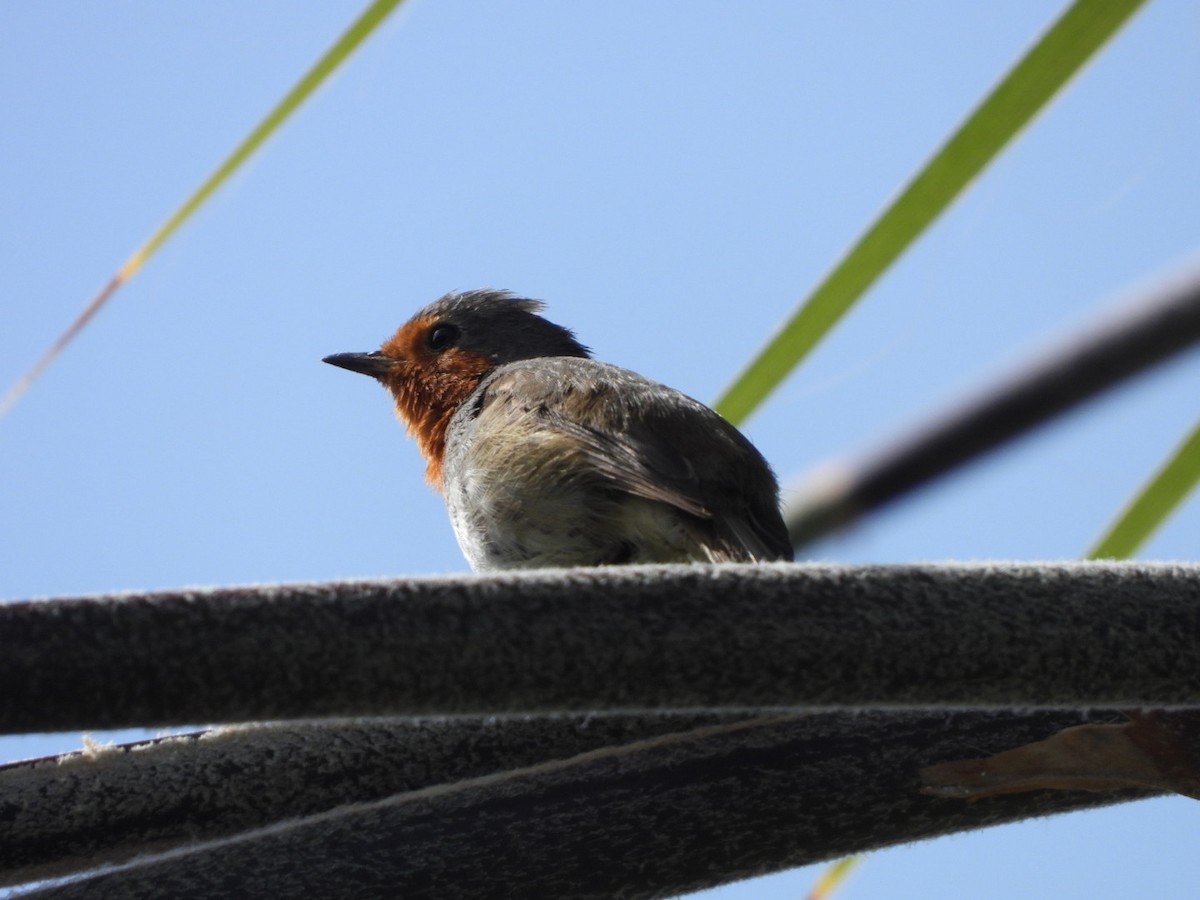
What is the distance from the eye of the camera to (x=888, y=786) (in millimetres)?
1262

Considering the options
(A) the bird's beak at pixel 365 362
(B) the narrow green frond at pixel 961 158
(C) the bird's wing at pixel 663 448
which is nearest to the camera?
(B) the narrow green frond at pixel 961 158

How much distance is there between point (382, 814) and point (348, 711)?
38 centimetres

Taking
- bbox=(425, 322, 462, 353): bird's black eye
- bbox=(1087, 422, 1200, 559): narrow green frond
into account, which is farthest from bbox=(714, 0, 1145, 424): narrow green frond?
bbox=(425, 322, 462, 353): bird's black eye

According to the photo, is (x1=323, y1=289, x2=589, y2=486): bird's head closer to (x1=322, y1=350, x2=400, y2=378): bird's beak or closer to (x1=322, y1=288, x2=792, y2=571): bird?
(x1=322, y1=350, x2=400, y2=378): bird's beak

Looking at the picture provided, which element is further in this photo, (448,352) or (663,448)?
(448,352)

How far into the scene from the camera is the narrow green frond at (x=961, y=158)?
1.36 metres

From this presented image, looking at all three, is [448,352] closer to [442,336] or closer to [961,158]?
[442,336]

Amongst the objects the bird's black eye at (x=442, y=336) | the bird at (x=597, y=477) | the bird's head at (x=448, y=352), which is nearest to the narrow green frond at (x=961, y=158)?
the bird at (x=597, y=477)

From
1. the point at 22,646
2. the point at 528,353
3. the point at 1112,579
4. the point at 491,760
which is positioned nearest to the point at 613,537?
the point at 528,353

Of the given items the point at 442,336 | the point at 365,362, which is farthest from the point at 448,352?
the point at 365,362

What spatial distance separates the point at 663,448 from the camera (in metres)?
3.33

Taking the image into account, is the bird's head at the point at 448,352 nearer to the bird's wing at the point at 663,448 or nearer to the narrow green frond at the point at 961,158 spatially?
the bird's wing at the point at 663,448

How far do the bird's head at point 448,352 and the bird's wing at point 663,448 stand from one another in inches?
22.5

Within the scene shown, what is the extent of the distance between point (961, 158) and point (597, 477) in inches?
73.1
